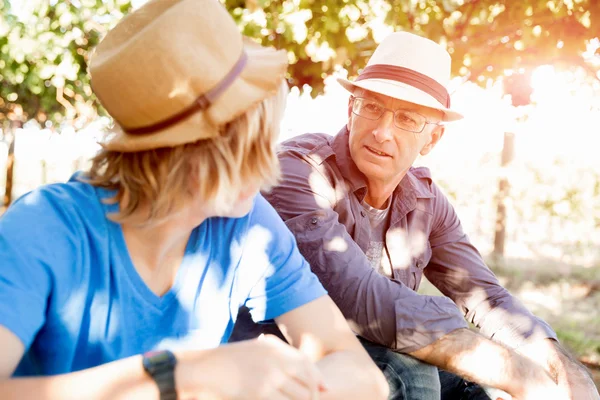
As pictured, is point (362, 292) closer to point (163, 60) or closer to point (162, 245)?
point (162, 245)

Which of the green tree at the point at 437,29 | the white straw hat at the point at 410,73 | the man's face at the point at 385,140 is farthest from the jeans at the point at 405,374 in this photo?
the green tree at the point at 437,29

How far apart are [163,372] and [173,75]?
660 millimetres

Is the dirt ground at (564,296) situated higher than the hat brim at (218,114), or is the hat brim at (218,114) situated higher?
the hat brim at (218,114)

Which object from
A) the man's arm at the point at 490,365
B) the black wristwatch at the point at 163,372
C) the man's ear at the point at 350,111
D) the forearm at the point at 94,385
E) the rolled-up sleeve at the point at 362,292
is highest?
the man's ear at the point at 350,111

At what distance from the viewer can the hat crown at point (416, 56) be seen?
9.73 ft

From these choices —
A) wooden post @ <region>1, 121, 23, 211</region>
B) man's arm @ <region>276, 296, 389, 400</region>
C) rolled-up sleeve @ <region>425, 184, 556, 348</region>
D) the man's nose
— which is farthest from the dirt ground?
wooden post @ <region>1, 121, 23, 211</region>

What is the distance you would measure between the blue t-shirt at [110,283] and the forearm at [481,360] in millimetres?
683

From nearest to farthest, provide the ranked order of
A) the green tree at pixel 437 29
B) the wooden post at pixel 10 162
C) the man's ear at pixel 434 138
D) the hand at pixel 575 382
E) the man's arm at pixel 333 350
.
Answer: the man's arm at pixel 333 350
the hand at pixel 575 382
the man's ear at pixel 434 138
the green tree at pixel 437 29
the wooden post at pixel 10 162

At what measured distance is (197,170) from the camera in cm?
151

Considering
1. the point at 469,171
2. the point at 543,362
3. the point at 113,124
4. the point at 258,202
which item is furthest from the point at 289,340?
the point at 469,171

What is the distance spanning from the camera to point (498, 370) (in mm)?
2205

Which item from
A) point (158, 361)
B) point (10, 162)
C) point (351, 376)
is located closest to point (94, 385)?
point (158, 361)

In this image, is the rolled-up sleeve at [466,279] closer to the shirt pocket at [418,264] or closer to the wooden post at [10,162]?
the shirt pocket at [418,264]

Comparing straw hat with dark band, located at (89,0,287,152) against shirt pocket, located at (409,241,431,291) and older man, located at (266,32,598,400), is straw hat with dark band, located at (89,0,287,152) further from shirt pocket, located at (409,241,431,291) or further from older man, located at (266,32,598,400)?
shirt pocket, located at (409,241,431,291)
